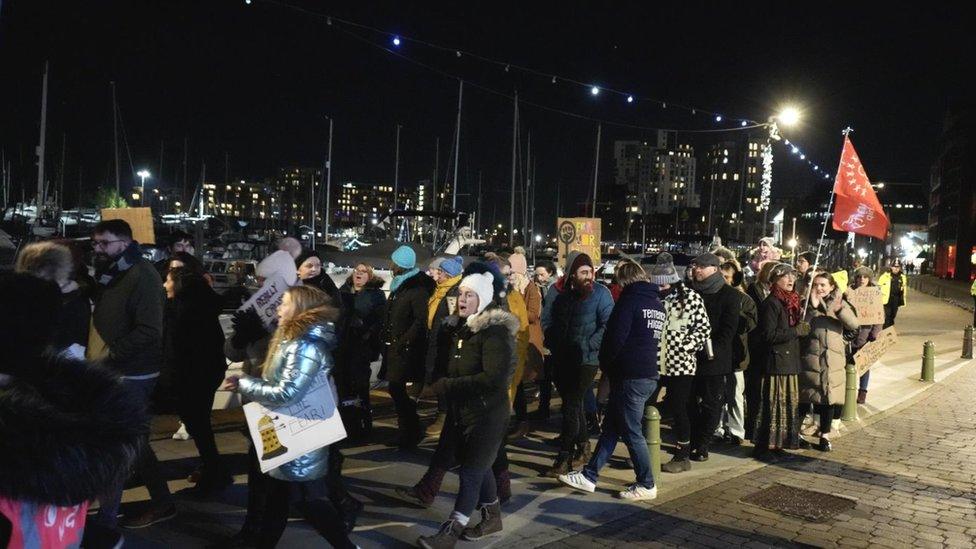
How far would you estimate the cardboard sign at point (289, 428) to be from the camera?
14.1 feet

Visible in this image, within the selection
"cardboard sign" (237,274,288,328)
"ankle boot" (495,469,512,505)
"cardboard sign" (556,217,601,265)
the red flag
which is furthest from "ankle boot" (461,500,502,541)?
"cardboard sign" (556,217,601,265)

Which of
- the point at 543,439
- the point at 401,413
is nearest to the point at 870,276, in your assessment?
the point at 543,439

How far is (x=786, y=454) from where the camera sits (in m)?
8.16

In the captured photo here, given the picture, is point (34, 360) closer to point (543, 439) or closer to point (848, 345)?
point (543, 439)

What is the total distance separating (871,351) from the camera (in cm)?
1095

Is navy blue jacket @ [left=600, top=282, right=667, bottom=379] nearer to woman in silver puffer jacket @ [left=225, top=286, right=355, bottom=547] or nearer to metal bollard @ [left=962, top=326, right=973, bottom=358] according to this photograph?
woman in silver puffer jacket @ [left=225, top=286, right=355, bottom=547]

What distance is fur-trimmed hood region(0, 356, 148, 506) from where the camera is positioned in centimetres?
218

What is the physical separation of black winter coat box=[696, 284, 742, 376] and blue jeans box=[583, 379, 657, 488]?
4.55 ft

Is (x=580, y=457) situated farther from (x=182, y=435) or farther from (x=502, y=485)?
(x=182, y=435)

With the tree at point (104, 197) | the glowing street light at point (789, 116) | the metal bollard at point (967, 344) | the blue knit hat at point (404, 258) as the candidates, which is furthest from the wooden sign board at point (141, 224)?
the tree at point (104, 197)

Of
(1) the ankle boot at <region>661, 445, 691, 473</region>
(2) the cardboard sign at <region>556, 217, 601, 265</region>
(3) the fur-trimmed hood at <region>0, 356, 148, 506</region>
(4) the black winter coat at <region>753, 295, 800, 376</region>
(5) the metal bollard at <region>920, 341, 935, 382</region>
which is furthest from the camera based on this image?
(2) the cardboard sign at <region>556, 217, 601, 265</region>

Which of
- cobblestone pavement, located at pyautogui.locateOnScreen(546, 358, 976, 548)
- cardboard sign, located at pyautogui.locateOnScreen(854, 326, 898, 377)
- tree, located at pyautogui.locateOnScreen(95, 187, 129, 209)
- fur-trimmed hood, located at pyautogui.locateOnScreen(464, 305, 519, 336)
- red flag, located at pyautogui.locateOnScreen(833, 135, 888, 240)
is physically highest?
tree, located at pyautogui.locateOnScreen(95, 187, 129, 209)

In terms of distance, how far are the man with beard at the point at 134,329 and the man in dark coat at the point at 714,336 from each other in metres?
4.90

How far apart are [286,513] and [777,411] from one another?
5403 millimetres
